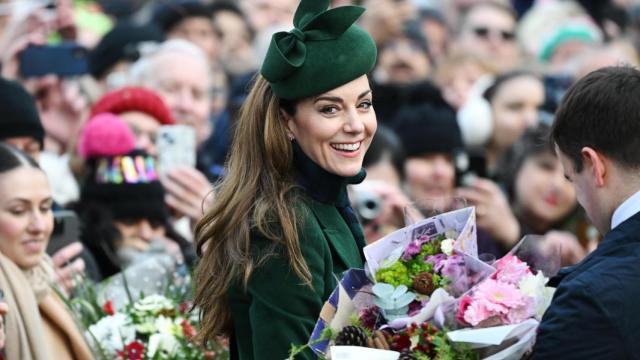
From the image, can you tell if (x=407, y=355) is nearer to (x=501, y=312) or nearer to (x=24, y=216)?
(x=501, y=312)

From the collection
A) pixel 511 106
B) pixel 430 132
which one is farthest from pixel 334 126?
pixel 511 106

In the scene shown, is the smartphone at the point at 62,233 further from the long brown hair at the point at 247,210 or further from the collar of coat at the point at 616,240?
the collar of coat at the point at 616,240

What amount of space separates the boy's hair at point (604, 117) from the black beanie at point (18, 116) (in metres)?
3.61

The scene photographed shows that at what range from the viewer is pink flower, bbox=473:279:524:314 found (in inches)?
183

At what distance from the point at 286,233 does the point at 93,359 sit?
1721 millimetres

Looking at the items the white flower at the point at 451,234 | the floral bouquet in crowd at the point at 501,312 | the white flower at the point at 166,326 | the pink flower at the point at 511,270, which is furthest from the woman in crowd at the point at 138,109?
the floral bouquet in crowd at the point at 501,312

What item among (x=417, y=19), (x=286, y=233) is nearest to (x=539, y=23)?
(x=417, y=19)

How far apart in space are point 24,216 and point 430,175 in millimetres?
3884

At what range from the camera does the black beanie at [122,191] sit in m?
8.24

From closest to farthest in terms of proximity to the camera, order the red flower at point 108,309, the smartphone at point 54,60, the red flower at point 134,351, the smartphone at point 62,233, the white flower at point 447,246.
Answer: the white flower at point 447,246
the red flower at point 134,351
the red flower at point 108,309
the smartphone at point 62,233
the smartphone at point 54,60

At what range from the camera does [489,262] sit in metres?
4.98

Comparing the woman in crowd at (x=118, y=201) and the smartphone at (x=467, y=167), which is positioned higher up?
the woman in crowd at (x=118, y=201)

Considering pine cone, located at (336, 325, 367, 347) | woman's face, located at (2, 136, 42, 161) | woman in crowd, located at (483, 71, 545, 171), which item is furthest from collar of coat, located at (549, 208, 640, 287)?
woman in crowd, located at (483, 71, 545, 171)

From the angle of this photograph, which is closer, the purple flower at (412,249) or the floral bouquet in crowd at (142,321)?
the purple flower at (412,249)
